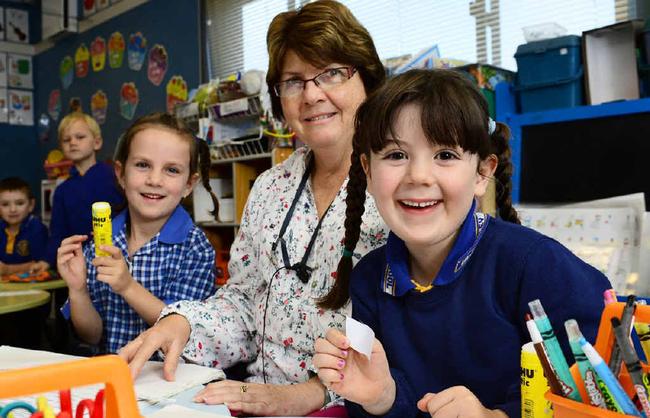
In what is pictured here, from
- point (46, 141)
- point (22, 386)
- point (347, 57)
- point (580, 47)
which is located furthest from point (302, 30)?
point (46, 141)

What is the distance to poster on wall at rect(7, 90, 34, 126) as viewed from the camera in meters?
6.42

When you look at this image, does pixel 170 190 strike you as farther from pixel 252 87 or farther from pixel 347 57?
pixel 252 87

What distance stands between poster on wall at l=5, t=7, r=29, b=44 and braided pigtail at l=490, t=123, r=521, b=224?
6.76 meters

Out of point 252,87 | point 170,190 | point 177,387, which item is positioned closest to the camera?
point 177,387

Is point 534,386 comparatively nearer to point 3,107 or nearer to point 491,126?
point 491,126

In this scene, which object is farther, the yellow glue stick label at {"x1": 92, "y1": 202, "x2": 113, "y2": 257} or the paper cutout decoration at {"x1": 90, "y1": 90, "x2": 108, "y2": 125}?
the paper cutout decoration at {"x1": 90, "y1": 90, "x2": 108, "y2": 125}

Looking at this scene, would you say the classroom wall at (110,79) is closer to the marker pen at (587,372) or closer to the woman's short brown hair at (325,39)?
the woman's short brown hair at (325,39)

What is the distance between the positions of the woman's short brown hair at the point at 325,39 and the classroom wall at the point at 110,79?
358 cm

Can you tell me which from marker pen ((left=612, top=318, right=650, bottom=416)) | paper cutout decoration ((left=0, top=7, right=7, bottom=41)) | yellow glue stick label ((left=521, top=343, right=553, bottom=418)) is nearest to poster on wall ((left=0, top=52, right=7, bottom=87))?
paper cutout decoration ((left=0, top=7, right=7, bottom=41))

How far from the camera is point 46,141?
645 cm

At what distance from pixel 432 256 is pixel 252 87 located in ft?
8.36

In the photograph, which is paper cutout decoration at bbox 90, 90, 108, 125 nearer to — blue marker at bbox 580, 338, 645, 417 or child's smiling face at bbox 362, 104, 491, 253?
child's smiling face at bbox 362, 104, 491, 253

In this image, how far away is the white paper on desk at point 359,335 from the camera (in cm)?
65

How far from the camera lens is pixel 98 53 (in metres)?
5.72
